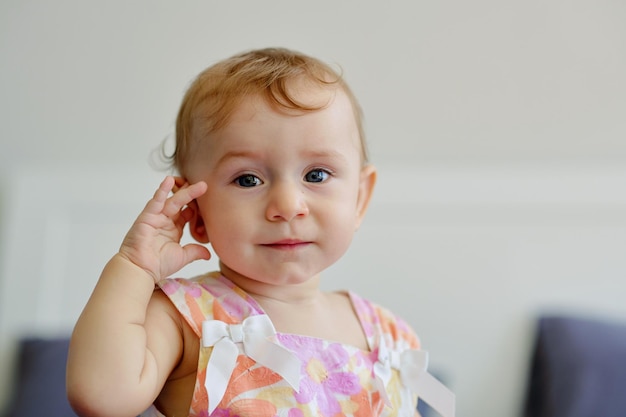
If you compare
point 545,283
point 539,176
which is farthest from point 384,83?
point 545,283

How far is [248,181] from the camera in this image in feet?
2.65

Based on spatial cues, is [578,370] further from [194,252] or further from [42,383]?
[42,383]

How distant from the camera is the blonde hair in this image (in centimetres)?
81

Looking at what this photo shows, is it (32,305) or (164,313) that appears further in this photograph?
(32,305)

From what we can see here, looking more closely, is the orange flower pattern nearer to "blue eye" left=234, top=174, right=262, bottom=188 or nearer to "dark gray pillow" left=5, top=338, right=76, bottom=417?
"blue eye" left=234, top=174, right=262, bottom=188

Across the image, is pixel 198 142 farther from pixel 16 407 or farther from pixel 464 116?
pixel 464 116

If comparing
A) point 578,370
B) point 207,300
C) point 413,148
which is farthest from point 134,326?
point 413,148

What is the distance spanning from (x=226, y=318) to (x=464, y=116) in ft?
3.88

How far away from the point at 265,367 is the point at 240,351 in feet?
0.11

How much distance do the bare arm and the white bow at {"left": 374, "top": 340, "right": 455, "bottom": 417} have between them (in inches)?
10.9

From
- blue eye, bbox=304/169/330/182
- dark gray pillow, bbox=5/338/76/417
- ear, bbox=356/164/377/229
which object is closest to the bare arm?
blue eye, bbox=304/169/330/182

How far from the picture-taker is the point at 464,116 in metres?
1.83

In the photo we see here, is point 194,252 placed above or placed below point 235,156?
below

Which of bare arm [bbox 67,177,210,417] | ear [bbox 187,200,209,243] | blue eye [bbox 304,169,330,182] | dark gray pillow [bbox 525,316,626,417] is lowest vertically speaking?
dark gray pillow [bbox 525,316,626,417]
